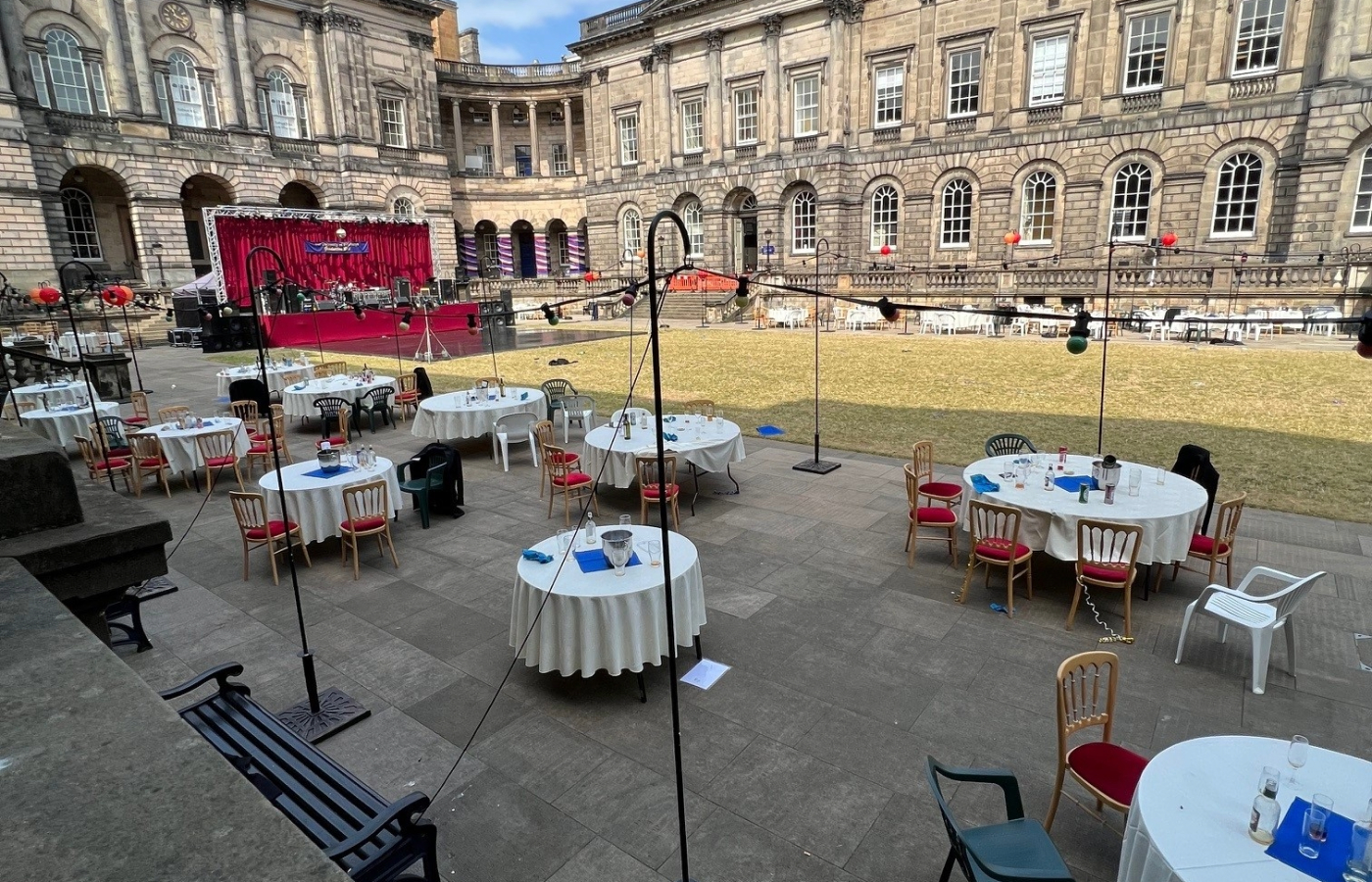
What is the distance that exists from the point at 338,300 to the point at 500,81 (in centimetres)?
2365

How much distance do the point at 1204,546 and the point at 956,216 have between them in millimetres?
30805

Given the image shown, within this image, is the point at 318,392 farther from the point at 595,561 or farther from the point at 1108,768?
the point at 1108,768

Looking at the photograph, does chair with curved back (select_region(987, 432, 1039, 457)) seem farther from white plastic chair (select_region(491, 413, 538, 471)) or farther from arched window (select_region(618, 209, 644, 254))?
arched window (select_region(618, 209, 644, 254))

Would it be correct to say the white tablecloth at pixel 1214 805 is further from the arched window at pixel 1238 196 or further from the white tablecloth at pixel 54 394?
the arched window at pixel 1238 196

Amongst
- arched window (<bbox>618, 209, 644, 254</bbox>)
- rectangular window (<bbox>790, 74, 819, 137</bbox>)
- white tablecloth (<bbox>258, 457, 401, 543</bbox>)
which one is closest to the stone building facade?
arched window (<bbox>618, 209, 644, 254</bbox>)

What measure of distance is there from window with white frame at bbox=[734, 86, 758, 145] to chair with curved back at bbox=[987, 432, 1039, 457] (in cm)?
3393

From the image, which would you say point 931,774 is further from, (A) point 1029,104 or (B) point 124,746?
(A) point 1029,104

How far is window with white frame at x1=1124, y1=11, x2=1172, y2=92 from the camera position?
28469 mm

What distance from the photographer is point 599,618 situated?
5.26m

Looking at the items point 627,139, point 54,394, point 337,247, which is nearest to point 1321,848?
point 54,394

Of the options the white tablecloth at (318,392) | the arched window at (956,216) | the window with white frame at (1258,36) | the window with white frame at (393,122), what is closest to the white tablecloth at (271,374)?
the white tablecloth at (318,392)

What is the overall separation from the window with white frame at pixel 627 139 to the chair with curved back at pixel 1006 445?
39928 mm

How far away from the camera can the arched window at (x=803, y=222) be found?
125 feet

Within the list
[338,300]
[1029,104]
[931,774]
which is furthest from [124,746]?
[1029,104]
